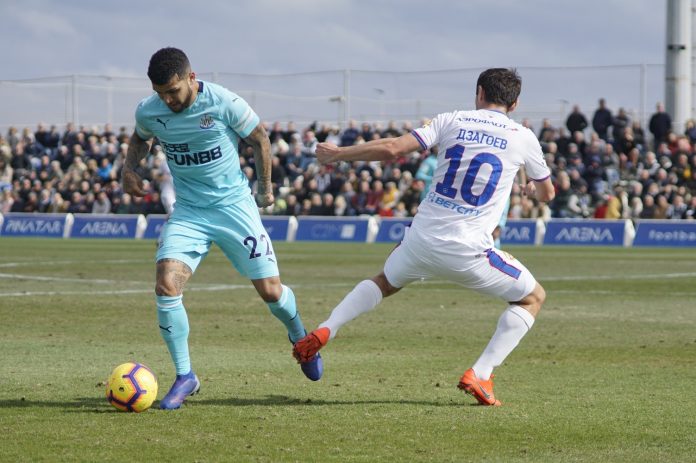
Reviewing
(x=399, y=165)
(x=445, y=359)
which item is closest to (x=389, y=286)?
(x=445, y=359)

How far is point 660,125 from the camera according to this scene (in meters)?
34.7

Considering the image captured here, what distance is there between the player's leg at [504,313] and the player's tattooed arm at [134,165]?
2.46m

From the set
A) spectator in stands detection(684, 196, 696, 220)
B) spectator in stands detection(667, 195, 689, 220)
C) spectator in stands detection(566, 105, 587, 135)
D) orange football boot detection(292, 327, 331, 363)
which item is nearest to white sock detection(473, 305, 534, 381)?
orange football boot detection(292, 327, 331, 363)

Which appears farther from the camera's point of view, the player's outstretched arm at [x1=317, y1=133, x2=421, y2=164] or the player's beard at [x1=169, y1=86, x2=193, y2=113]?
the player's beard at [x1=169, y1=86, x2=193, y2=113]

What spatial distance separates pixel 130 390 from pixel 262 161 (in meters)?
1.99

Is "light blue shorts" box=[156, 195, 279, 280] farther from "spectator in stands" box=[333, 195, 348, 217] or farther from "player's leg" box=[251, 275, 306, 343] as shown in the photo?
"spectator in stands" box=[333, 195, 348, 217]

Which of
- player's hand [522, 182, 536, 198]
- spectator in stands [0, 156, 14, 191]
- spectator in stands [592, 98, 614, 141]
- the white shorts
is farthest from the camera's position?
spectator in stands [0, 156, 14, 191]

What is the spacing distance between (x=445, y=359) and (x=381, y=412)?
9.31 feet

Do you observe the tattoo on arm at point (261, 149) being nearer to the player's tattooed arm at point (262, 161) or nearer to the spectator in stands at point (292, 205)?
the player's tattooed arm at point (262, 161)

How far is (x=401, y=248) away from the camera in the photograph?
7781 mm

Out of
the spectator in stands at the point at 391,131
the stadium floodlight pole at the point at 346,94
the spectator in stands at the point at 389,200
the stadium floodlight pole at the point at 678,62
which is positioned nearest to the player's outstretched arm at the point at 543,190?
the spectator in stands at the point at 389,200

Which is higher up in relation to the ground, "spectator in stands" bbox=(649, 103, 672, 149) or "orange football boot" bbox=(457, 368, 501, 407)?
"spectator in stands" bbox=(649, 103, 672, 149)

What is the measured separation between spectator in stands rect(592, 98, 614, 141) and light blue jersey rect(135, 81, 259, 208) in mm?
28200

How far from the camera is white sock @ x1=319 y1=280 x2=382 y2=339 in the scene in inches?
308
